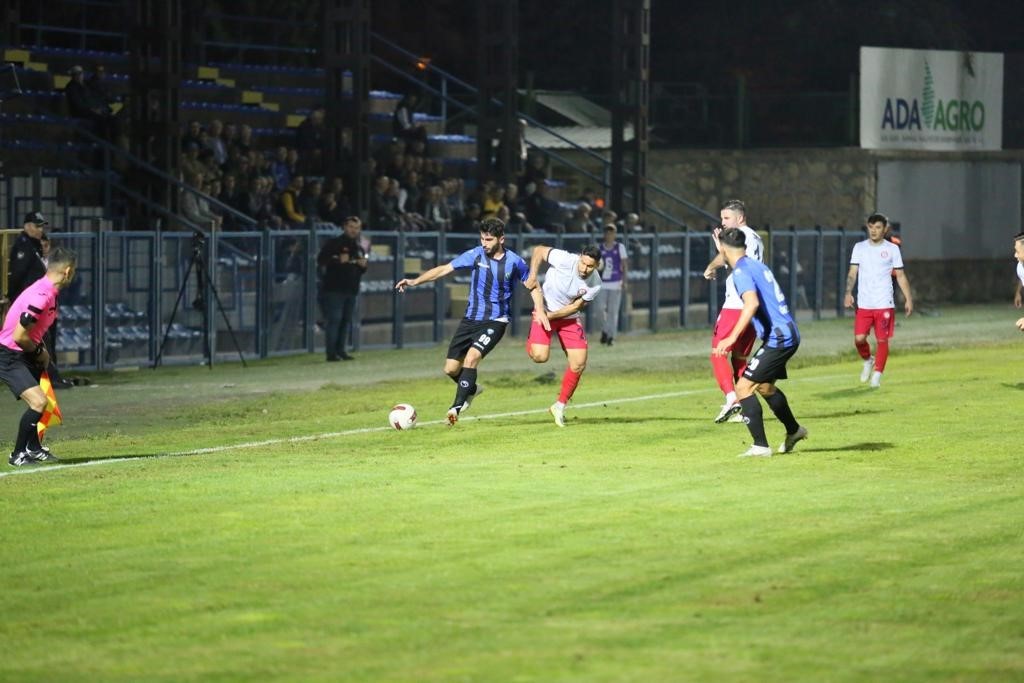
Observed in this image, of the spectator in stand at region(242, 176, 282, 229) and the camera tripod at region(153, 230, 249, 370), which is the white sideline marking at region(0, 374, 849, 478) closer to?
the camera tripod at region(153, 230, 249, 370)

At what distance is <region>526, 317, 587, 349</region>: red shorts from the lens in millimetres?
18578

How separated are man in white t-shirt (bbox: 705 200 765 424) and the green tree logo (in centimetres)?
2844

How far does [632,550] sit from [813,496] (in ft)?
8.77

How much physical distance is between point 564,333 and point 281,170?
16.1m

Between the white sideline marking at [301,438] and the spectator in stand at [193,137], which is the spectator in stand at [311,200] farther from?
the white sideline marking at [301,438]

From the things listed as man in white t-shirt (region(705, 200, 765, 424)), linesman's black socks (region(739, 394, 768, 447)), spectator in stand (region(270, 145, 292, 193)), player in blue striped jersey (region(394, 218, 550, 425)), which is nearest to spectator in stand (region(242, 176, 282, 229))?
spectator in stand (region(270, 145, 292, 193))

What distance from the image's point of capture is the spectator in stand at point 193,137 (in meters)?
32.3

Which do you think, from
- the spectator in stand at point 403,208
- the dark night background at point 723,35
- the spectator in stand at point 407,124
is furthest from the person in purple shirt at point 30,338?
the dark night background at point 723,35

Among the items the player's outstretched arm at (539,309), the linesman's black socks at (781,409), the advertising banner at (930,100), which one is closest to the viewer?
the linesman's black socks at (781,409)

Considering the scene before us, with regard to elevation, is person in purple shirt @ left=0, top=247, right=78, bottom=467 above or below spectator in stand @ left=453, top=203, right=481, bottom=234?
below

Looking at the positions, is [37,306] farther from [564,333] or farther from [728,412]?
[728,412]

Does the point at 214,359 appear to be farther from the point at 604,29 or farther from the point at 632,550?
the point at 604,29

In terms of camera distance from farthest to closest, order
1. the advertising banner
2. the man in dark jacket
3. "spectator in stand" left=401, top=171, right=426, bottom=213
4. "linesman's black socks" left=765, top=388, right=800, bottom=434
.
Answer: the advertising banner → "spectator in stand" left=401, top=171, right=426, bottom=213 → the man in dark jacket → "linesman's black socks" left=765, top=388, right=800, bottom=434

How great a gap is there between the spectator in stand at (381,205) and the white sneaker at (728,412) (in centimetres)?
1575
